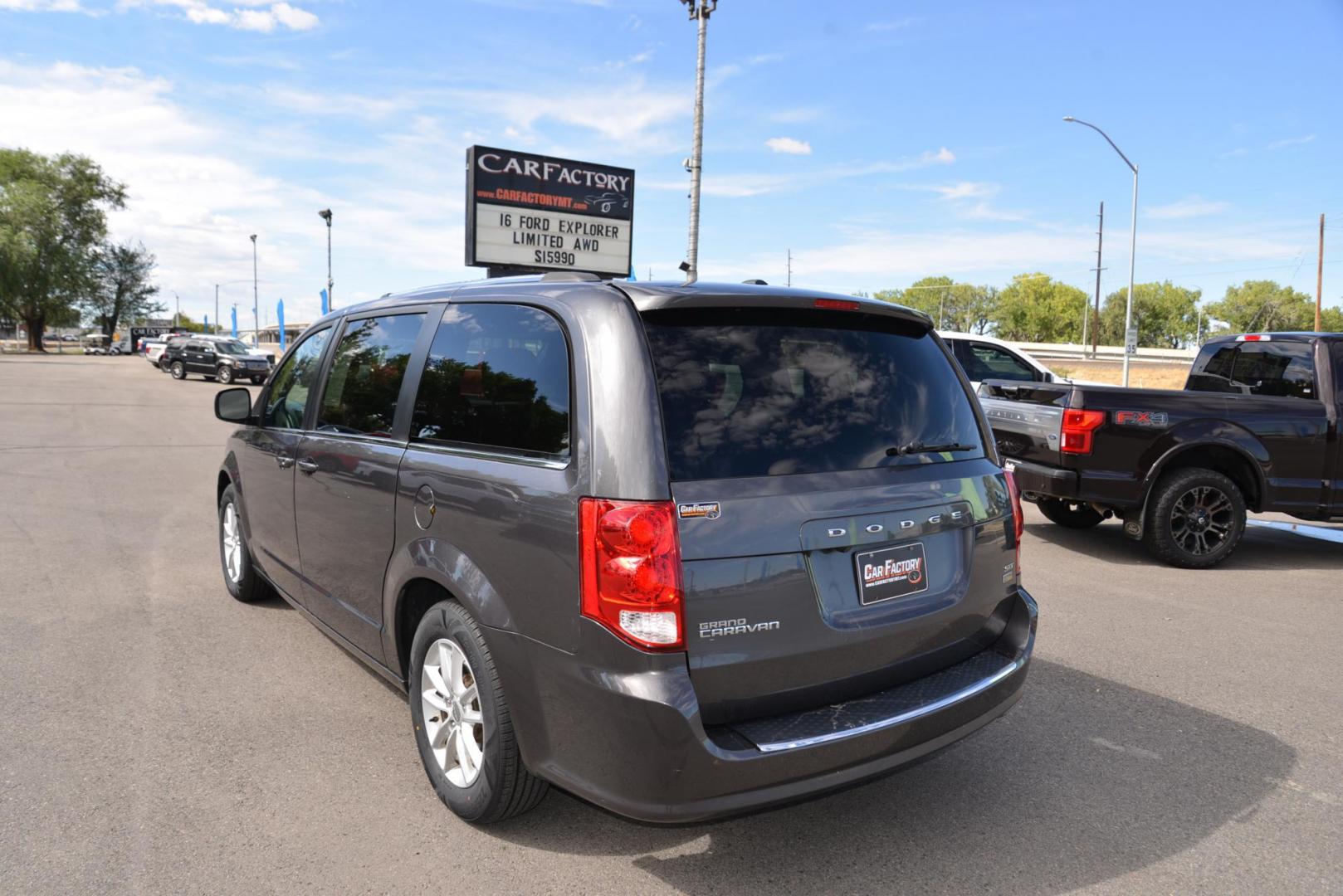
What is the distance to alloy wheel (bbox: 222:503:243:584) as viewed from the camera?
5.43 metres

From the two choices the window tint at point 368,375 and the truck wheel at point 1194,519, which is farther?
the truck wheel at point 1194,519

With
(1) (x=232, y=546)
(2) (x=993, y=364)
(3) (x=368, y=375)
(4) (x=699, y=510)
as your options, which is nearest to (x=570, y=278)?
(4) (x=699, y=510)

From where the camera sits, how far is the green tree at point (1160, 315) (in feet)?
392

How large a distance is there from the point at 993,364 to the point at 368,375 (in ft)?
32.5

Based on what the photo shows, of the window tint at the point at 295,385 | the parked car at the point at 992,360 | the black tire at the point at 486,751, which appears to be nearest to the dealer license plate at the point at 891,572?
the black tire at the point at 486,751

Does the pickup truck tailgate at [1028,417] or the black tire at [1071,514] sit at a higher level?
the pickup truck tailgate at [1028,417]

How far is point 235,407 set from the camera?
196 inches

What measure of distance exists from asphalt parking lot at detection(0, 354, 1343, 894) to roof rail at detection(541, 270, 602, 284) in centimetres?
170

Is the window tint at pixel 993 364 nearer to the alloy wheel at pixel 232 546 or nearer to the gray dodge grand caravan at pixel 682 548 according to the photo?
the gray dodge grand caravan at pixel 682 548

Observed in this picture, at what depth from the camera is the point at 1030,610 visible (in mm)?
3277

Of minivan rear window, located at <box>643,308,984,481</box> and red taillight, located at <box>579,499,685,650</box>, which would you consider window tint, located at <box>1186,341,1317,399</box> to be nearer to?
minivan rear window, located at <box>643,308,984,481</box>

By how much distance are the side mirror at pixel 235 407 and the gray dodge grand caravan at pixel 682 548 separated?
6.26 ft

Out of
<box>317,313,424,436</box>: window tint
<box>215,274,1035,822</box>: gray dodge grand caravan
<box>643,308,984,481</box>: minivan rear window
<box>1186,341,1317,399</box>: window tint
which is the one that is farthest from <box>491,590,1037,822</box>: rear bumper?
<box>1186,341,1317,399</box>: window tint

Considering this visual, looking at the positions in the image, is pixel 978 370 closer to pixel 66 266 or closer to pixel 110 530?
pixel 110 530
